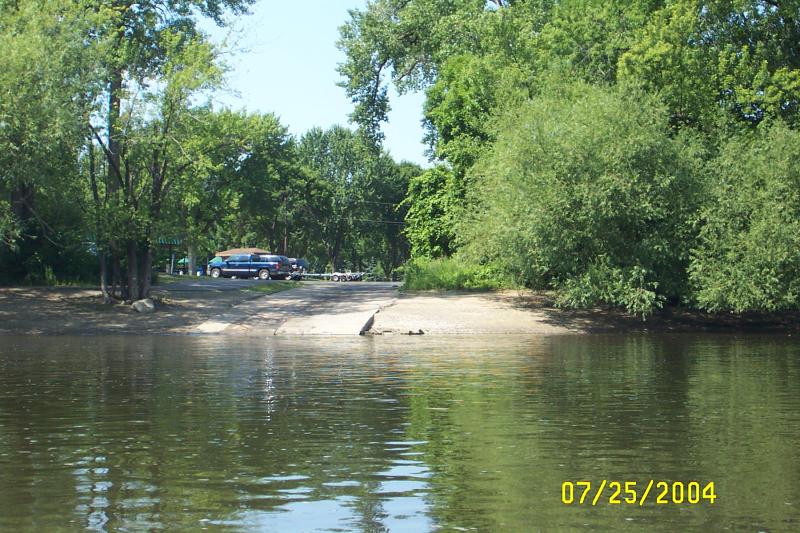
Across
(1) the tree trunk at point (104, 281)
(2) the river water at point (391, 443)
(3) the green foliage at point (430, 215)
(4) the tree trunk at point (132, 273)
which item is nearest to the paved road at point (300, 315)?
(4) the tree trunk at point (132, 273)

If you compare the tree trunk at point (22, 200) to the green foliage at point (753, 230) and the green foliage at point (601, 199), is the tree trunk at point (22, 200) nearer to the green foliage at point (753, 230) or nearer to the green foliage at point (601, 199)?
the green foliage at point (601, 199)

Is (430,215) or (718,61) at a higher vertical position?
(718,61)

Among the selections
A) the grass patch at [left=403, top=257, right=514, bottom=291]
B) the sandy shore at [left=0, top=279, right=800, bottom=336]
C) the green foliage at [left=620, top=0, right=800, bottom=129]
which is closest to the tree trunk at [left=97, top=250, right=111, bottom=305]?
the sandy shore at [left=0, top=279, right=800, bottom=336]


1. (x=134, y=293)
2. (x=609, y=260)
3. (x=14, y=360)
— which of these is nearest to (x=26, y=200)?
(x=134, y=293)

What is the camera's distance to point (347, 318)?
125ft

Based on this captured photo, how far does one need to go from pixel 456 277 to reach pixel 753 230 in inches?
610

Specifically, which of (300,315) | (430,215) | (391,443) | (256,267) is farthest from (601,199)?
(256,267)

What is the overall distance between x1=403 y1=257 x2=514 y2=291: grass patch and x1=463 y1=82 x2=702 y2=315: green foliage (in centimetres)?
716

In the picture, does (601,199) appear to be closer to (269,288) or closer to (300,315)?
(300,315)

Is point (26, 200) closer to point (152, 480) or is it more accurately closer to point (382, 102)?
point (382, 102)

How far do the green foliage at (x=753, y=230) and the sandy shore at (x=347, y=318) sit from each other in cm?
278

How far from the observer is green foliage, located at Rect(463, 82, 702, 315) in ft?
116

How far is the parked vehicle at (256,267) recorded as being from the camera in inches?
3071

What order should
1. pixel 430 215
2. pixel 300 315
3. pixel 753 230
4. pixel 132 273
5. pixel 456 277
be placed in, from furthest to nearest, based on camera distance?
pixel 430 215 < pixel 456 277 < pixel 132 273 < pixel 300 315 < pixel 753 230
